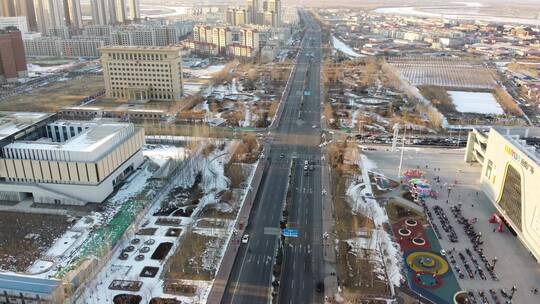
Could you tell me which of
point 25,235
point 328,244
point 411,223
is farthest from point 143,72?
point 411,223

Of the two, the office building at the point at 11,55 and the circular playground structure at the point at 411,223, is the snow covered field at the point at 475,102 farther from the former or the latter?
the office building at the point at 11,55

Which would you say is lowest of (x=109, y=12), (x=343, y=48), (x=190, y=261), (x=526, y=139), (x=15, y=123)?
(x=190, y=261)

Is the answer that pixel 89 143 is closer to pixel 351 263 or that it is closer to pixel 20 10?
pixel 351 263

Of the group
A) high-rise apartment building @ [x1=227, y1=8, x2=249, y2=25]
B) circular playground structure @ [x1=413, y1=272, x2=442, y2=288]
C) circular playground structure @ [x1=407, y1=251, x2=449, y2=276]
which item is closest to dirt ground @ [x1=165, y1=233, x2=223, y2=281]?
circular playground structure @ [x1=413, y1=272, x2=442, y2=288]

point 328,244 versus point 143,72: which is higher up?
point 143,72

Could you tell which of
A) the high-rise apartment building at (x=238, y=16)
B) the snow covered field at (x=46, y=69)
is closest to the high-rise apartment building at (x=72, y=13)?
the snow covered field at (x=46, y=69)

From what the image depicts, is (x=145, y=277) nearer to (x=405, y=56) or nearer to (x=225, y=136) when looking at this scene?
(x=225, y=136)
